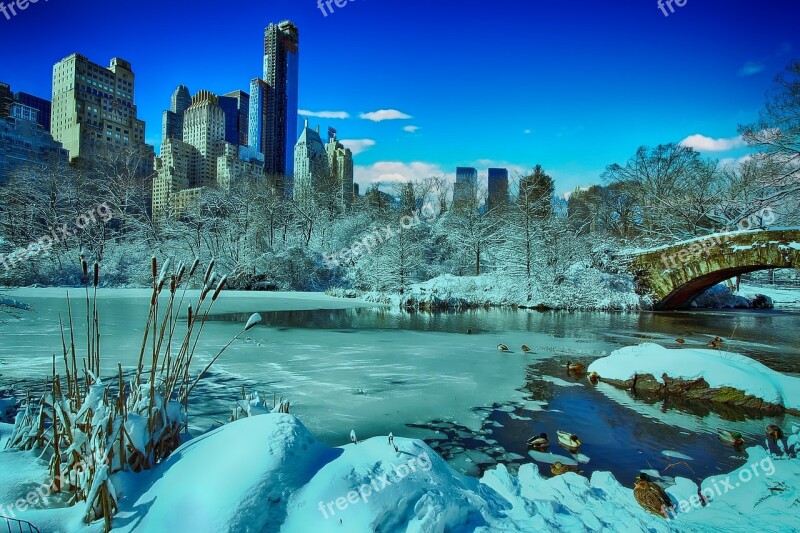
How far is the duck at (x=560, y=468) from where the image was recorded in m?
3.05

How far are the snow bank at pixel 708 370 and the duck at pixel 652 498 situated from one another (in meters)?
3.40

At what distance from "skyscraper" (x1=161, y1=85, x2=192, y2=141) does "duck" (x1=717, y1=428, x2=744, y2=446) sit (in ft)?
353

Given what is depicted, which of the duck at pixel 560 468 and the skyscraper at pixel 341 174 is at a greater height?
the skyscraper at pixel 341 174

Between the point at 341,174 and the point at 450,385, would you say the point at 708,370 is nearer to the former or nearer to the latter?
the point at 450,385

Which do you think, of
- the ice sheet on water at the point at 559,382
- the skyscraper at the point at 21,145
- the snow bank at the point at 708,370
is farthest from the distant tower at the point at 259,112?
the snow bank at the point at 708,370

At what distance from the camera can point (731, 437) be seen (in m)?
3.84

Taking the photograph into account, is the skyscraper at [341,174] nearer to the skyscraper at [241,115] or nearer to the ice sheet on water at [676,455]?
the ice sheet on water at [676,455]

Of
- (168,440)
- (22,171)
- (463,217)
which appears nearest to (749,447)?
(168,440)

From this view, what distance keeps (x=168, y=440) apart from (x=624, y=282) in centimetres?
2039
